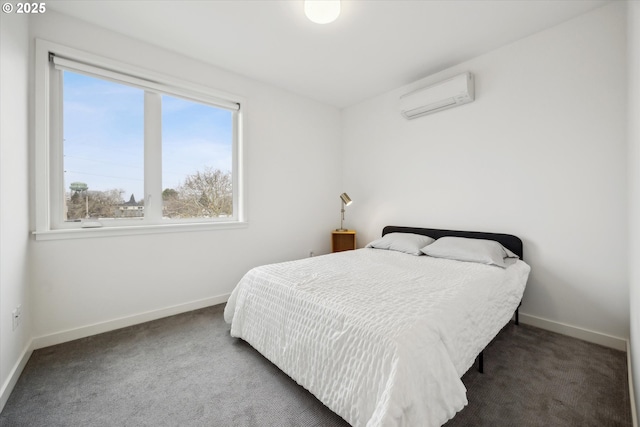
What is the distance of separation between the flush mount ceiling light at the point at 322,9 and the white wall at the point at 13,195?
1.74m

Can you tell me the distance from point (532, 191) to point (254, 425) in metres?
2.75

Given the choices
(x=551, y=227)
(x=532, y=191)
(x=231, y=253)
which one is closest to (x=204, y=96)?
(x=231, y=253)

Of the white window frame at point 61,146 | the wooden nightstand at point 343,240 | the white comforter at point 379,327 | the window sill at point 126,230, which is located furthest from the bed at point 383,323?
the wooden nightstand at point 343,240

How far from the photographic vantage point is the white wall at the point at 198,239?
2117 mm

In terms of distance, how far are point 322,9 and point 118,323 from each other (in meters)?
2.99

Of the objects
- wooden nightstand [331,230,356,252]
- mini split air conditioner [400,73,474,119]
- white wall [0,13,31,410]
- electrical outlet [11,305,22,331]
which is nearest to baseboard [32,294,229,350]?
white wall [0,13,31,410]

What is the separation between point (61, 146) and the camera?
217 centimetres

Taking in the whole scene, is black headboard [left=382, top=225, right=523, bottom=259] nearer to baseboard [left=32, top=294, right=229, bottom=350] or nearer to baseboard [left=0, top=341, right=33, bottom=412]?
baseboard [left=32, top=294, right=229, bottom=350]

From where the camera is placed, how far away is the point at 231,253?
3043 millimetres

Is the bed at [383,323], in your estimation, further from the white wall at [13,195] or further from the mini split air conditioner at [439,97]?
the mini split air conditioner at [439,97]

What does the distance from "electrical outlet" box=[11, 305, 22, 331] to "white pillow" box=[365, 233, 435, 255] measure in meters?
2.92

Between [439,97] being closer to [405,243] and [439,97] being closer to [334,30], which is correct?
[334,30]

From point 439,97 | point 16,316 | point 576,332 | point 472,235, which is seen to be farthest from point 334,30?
point 576,332

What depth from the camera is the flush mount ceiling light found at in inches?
71.4
